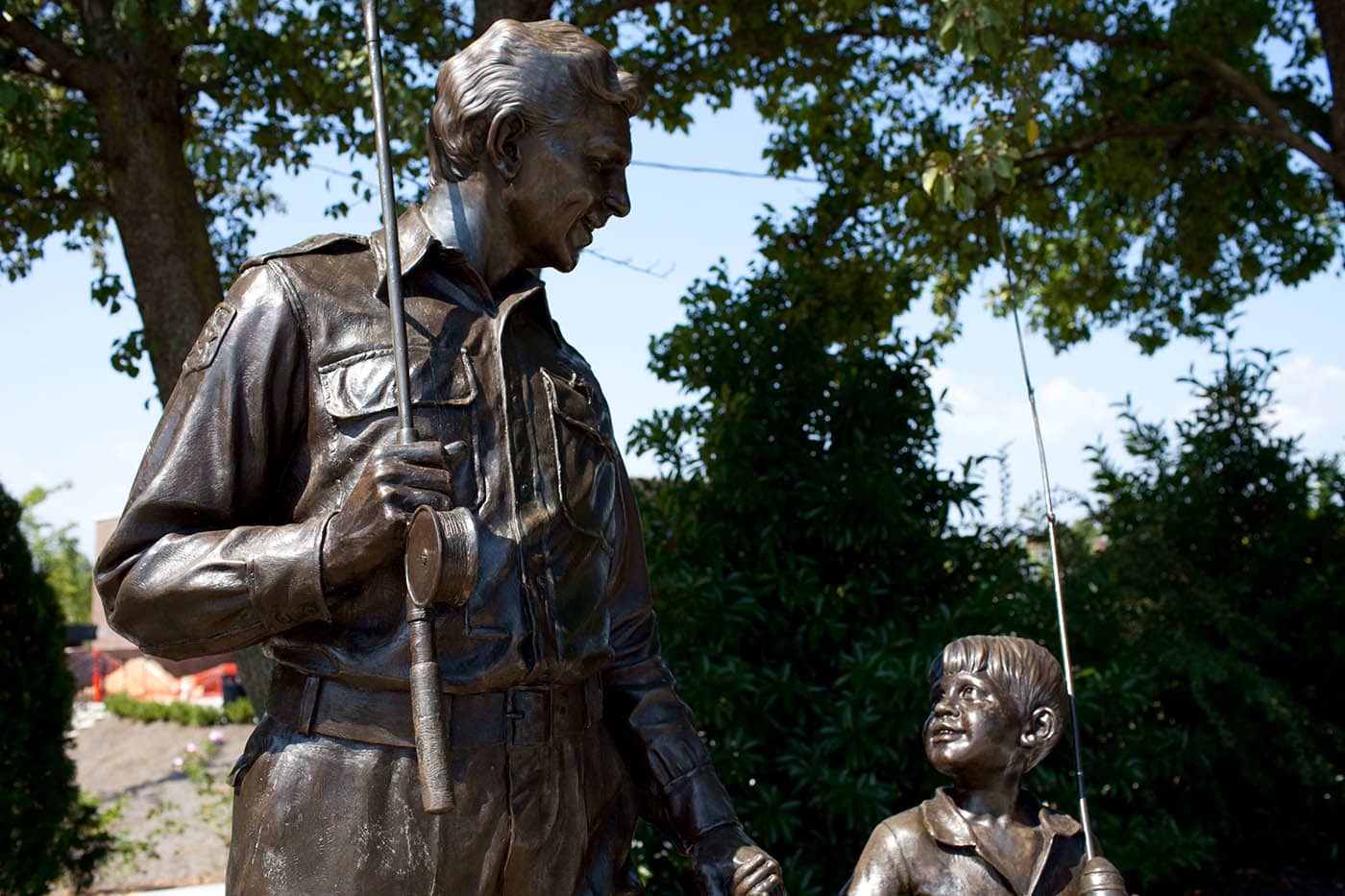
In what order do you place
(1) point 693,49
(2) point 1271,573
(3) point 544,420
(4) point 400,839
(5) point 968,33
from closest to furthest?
(4) point 400,839, (3) point 544,420, (5) point 968,33, (1) point 693,49, (2) point 1271,573

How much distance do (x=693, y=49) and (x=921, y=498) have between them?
3253 mm

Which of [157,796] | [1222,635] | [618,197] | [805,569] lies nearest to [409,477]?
[618,197]

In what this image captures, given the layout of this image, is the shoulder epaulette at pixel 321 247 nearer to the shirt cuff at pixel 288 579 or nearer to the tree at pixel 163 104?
the shirt cuff at pixel 288 579

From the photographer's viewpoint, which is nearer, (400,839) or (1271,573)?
(400,839)

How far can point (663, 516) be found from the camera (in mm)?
7133

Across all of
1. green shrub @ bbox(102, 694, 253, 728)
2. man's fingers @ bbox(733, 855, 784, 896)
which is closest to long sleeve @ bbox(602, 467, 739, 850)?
man's fingers @ bbox(733, 855, 784, 896)

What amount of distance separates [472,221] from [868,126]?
25.1 ft

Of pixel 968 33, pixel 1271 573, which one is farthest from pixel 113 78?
pixel 1271 573

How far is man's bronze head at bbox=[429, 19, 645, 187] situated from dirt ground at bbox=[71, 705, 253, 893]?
827 cm

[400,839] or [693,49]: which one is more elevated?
[693,49]

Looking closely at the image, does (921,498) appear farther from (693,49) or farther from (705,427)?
(693,49)

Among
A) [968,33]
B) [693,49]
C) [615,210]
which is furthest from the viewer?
[693,49]

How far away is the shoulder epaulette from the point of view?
2131mm

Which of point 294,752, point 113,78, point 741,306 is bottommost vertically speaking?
point 294,752
